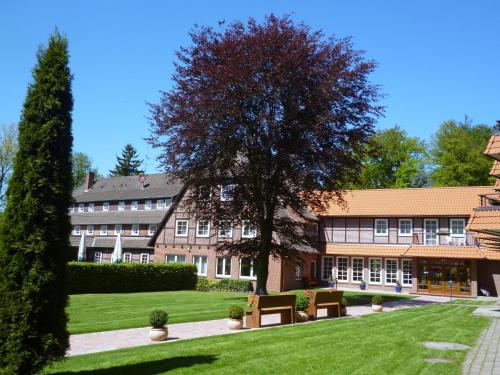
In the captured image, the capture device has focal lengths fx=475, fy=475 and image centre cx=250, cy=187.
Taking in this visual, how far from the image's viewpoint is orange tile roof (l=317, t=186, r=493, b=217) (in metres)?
35.8

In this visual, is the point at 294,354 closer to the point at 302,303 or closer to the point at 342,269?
the point at 302,303

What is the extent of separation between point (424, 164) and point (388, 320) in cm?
4907

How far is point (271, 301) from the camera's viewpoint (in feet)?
49.7

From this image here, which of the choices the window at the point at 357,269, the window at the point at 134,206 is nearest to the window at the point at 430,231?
the window at the point at 357,269

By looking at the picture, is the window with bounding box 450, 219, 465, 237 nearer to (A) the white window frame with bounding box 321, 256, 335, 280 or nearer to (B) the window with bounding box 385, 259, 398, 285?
(B) the window with bounding box 385, 259, 398, 285

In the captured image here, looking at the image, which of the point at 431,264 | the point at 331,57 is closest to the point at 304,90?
the point at 331,57

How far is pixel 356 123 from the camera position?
23188mm

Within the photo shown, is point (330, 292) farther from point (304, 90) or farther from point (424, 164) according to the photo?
point (424, 164)

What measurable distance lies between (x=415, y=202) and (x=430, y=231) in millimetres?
2727

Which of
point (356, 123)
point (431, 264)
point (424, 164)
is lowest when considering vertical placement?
point (431, 264)

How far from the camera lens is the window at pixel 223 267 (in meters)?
36.4

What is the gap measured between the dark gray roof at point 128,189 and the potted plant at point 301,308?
32.7 metres

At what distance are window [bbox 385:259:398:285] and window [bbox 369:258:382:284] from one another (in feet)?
1.79

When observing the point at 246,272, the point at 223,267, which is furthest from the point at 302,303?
the point at 223,267
